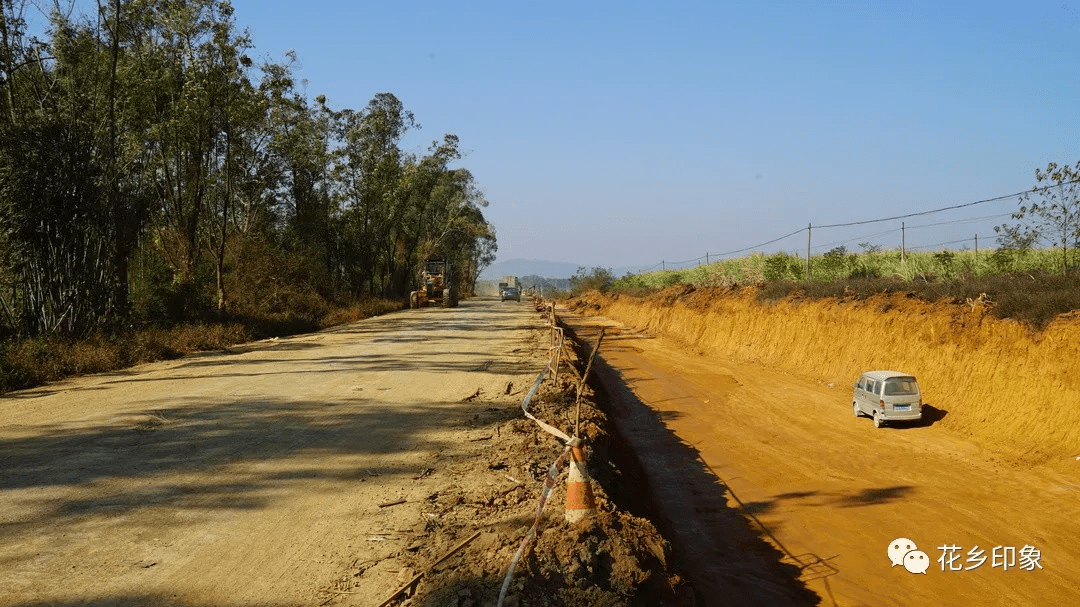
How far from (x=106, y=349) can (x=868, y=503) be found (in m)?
15.2

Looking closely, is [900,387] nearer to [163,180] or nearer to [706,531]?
[706,531]

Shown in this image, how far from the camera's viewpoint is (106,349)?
621 inches

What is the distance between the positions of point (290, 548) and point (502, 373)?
10611mm

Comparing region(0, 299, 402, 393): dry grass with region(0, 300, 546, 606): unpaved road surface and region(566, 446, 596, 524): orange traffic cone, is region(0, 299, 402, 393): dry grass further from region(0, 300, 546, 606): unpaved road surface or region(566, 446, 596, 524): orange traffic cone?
region(566, 446, 596, 524): orange traffic cone

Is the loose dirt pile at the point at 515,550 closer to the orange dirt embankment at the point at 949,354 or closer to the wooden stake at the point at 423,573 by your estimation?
the wooden stake at the point at 423,573

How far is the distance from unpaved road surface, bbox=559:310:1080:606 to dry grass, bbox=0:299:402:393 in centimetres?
1114

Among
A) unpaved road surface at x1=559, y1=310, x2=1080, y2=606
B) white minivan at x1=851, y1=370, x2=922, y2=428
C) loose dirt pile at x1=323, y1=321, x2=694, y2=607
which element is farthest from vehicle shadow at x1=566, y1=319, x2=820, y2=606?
white minivan at x1=851, y1=370, x2=922, y2=428

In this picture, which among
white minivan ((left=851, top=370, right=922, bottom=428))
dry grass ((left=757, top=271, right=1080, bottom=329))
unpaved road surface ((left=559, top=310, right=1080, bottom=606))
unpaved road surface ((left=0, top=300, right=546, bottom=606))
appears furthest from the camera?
white minivan ((left=851, top=370, right=922, bottom=428))

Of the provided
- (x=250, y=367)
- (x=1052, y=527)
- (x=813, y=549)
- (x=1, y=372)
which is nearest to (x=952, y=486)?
(x=1052, y=527)

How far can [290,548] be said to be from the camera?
5703 millimetres

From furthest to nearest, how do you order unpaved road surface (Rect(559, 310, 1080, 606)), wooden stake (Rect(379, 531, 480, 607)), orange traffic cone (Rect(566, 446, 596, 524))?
unpaved road surface (Rect(559, 310, 1080, 606)) → orange traffic cone (Rect(566, 446, 596, 524)) → wooden stake (Rect(379, 531, 480, 607))

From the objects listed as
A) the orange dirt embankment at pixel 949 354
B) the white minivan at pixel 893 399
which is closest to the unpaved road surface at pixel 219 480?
the white minivan at pixel 893 399

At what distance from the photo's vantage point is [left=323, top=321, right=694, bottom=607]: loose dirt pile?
16.1ft

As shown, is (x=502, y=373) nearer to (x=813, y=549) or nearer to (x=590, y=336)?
(x=813, y=549)
